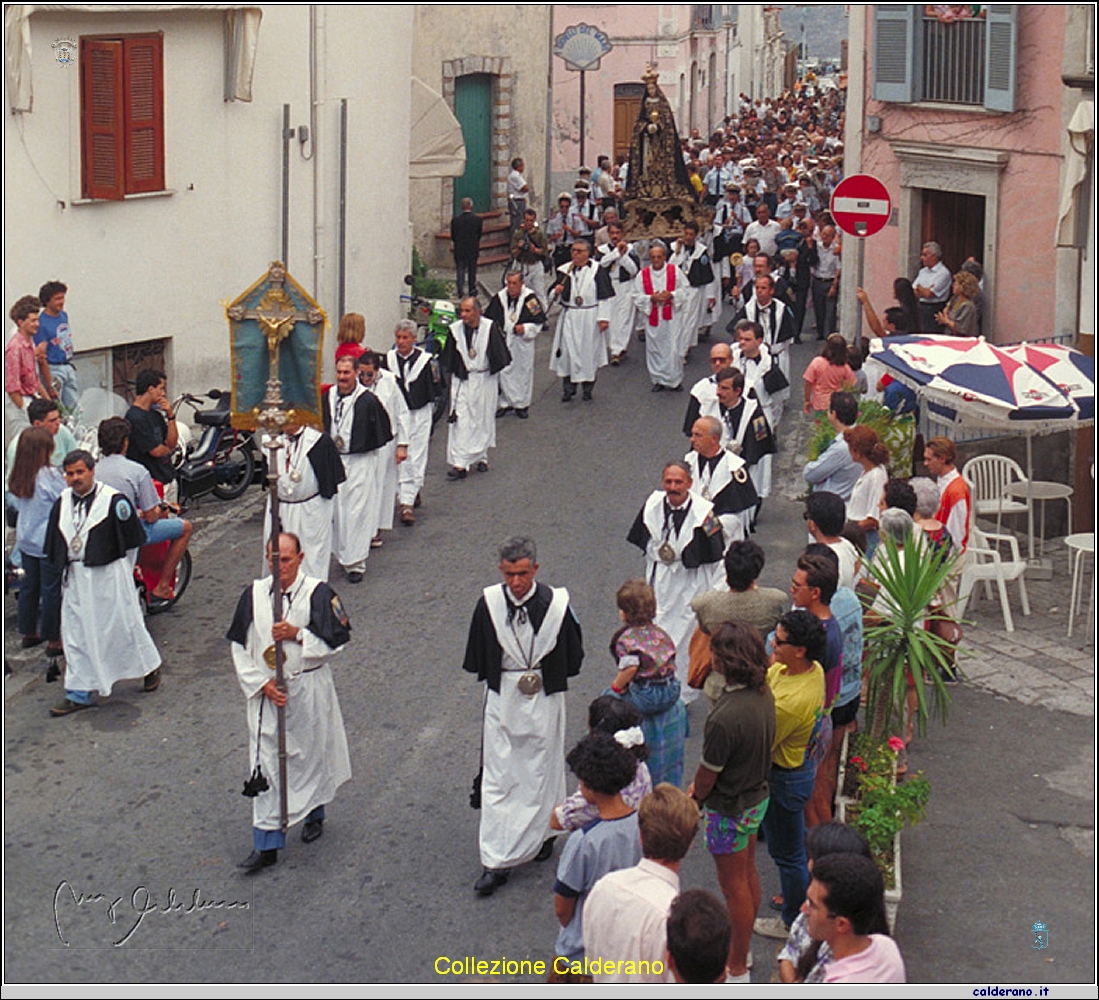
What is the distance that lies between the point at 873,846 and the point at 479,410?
794cm

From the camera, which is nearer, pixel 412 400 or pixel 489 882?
pixel 489 882

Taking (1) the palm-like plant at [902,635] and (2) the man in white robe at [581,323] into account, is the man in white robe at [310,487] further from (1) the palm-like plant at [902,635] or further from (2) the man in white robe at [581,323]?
(2) the man in white robe at [581,323]

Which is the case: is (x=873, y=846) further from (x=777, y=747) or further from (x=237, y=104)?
(x=237, y=104)

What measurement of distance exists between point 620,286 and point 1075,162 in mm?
6983

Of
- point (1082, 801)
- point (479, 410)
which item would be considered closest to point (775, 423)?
point (479, 410)

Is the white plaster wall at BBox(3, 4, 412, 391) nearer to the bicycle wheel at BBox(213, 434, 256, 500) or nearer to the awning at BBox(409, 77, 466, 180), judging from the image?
the bicycle wheel at BBox(213, 434, 256, 500)

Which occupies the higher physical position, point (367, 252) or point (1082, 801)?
point (367, 252)

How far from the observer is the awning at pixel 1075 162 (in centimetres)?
1338

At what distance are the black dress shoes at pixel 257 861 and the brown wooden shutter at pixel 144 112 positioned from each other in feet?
25.5

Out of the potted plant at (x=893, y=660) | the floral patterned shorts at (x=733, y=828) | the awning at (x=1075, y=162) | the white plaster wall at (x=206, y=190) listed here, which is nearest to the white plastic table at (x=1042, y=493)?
the awning at (x=1075, y=162)

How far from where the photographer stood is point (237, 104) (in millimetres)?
15930

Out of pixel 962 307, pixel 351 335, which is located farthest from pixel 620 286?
pixel 351 335

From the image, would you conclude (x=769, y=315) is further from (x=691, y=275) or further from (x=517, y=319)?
(x=691, y=275)

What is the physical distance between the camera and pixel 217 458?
552 inches
